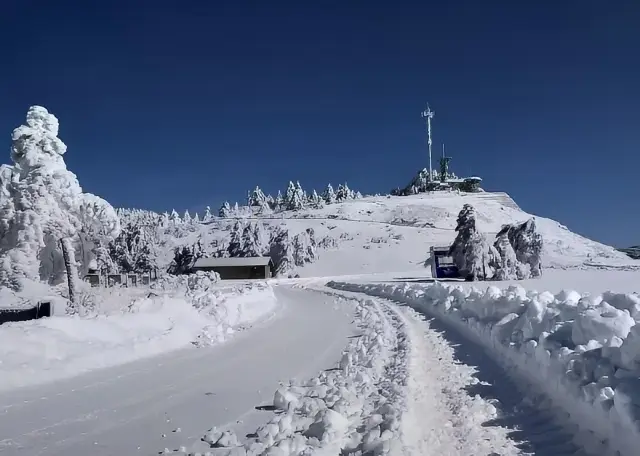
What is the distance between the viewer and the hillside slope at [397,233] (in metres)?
104

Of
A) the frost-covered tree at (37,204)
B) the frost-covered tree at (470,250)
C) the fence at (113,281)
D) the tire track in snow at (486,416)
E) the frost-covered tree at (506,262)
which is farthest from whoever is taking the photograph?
the frost-covered tree at (506,262)

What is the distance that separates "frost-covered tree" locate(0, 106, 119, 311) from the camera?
910 inches

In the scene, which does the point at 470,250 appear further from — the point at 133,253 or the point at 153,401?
the point at 133,253

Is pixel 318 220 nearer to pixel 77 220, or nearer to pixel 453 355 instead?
pixel 77 220

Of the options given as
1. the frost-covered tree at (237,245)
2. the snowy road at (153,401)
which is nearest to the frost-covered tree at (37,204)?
the snowy road at (153,401)

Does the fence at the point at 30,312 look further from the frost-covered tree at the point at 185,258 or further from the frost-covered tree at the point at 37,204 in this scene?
the frost-covered tree at the point at 185,258

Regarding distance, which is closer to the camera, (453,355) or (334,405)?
(334,405)

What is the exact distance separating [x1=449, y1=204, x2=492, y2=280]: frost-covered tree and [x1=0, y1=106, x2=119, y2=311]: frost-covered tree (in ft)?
124

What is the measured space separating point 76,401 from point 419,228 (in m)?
136

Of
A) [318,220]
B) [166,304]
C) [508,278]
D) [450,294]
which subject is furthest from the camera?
[318,220]

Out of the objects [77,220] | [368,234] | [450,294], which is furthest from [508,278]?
[368,234]

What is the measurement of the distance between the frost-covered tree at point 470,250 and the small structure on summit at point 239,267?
122 feet

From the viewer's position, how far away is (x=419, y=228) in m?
140

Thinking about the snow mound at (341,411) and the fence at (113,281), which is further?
the fence at (113,281)
